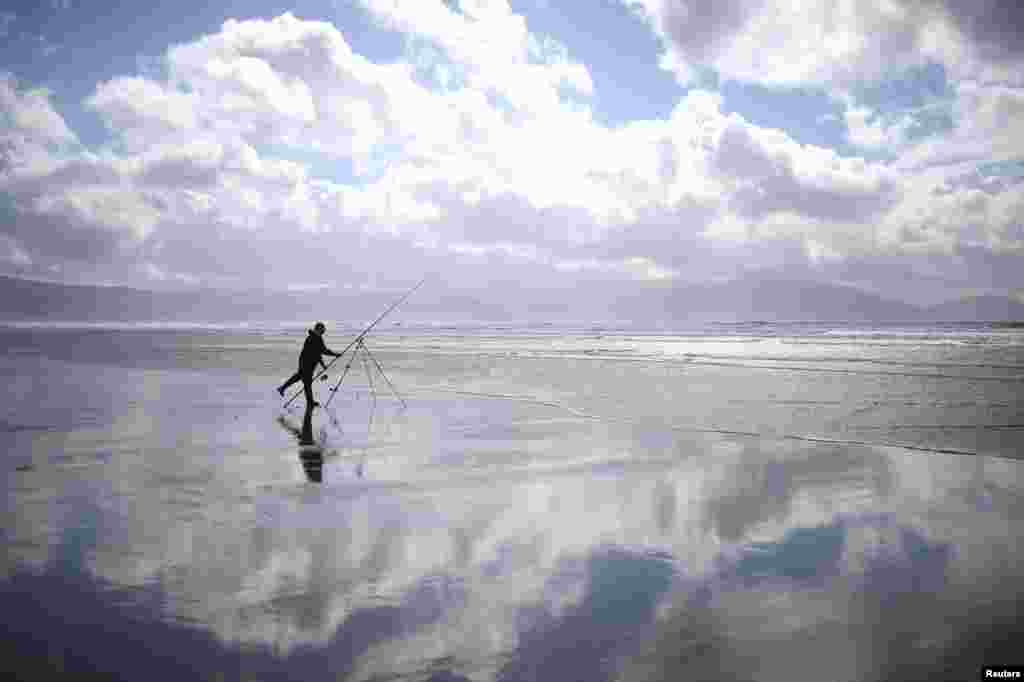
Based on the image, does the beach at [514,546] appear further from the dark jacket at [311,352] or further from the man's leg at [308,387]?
the dark jacket at [311,352]

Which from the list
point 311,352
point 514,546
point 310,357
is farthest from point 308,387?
point 514,546

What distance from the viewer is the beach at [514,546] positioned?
445 centimetres

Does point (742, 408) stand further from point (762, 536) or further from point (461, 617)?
point (461, 617)

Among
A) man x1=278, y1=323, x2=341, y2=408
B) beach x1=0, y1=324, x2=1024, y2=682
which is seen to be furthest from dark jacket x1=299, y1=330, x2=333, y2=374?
beach x1=0, y1=324, x2=1024, y2=682

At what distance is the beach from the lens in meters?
4.45

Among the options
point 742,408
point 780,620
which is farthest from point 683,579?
point 742,408

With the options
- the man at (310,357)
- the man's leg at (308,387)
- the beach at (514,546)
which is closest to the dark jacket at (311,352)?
the man at (310,357)

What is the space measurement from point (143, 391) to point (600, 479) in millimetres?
15555

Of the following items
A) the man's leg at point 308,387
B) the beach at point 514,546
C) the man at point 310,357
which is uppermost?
the man at point 310,357

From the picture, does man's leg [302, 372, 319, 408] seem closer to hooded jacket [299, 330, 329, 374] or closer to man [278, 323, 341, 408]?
man [278, 323, 341, 408]

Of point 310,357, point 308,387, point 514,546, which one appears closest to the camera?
point 514,546

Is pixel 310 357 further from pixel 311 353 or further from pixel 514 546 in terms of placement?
pixel 514 546

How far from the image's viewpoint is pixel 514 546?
654 cm

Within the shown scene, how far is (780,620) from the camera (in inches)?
194
